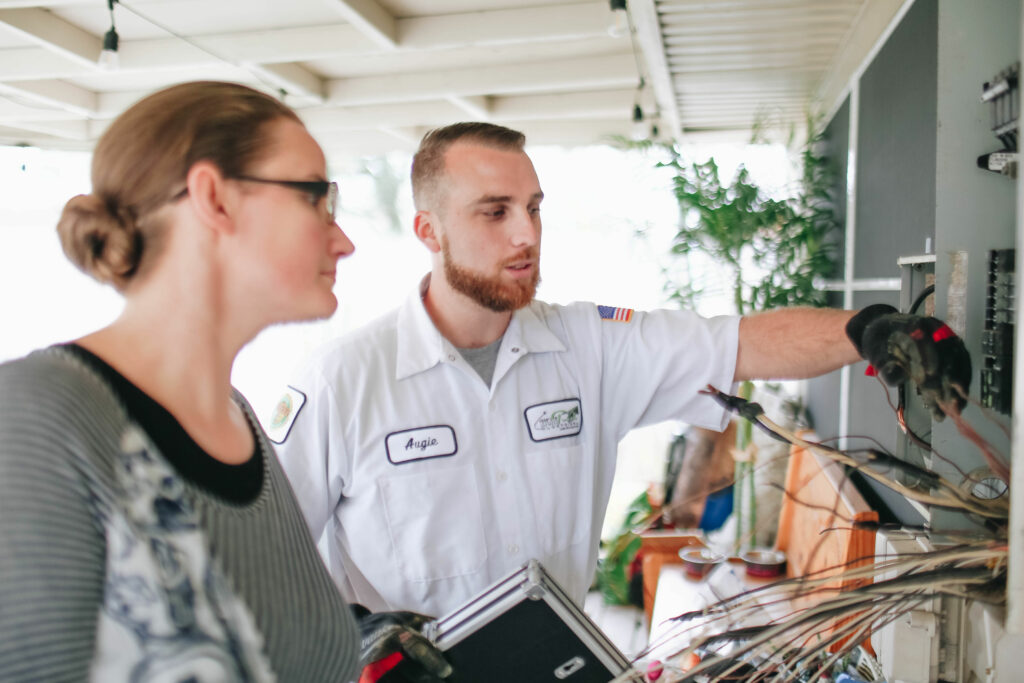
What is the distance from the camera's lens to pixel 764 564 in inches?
125

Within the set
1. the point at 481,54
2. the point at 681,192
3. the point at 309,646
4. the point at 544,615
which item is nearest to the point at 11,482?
the point at 309,646

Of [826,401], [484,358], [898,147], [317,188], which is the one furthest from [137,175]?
[826,401]

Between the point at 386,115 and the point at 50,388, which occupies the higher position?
the point at 386,115

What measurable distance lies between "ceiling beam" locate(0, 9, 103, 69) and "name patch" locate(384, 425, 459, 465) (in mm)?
2828

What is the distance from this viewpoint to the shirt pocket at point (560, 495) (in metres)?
1.69

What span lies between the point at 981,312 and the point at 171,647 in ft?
3.45

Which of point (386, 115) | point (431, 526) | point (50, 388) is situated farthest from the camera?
point (386, 115)

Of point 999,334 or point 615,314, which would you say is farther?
point 615,314

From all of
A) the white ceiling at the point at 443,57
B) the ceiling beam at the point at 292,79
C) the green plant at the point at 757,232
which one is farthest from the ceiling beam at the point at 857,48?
the ceiling beam at the point at 292,79

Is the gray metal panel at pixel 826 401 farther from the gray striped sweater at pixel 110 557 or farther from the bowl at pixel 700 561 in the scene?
the gray striped sweater at pixel 110 557

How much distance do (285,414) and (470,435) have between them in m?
0.39

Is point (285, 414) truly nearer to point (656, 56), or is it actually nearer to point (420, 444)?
point (420, 444)

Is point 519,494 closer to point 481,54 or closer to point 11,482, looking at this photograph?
point 11,482

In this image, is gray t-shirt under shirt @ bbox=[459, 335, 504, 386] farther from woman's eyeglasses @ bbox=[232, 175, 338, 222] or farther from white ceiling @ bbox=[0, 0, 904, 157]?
white ceiling @ bbox=[0, 0, 904, 157]
